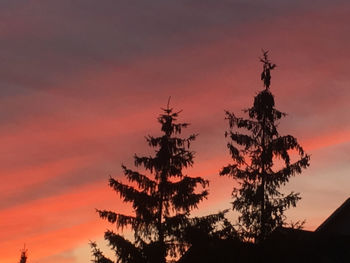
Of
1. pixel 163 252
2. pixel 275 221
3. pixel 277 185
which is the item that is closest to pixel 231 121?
pixel 277 185

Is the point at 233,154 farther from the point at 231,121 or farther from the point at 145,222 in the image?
the point at 145,222

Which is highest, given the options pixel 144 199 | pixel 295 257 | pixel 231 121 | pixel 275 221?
pixel 231 121

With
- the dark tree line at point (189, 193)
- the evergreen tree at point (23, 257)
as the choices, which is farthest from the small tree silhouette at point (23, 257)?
the dark tree line at point (189, 193)

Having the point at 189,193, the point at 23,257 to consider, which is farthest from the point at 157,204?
the point at 23,257

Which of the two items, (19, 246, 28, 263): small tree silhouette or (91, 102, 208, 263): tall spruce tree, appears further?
(19, 246, 28, 263): small tree silhouette

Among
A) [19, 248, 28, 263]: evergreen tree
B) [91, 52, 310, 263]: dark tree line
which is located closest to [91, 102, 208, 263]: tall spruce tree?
[91, 52, 310, 263]: dark tree line

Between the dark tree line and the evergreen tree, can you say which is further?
the evergreen tree

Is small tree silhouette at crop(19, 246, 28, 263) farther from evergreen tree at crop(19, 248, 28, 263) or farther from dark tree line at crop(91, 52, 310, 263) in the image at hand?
dark tree line at crop(91, 52, 310, 263)

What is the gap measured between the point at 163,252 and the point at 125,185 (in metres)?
4.11

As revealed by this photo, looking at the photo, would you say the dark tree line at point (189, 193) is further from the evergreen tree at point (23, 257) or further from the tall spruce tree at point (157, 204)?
the evergreen tree at point (23, 257)

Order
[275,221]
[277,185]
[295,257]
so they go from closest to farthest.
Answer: [295,257]
[275,221]
[277,185]

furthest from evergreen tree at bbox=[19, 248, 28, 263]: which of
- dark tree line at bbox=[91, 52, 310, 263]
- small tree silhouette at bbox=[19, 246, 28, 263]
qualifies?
dark tree line at bbox=[91, 52, 310, 263]

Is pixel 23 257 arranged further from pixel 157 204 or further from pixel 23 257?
pixel 157 204

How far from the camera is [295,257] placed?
2434 cm
